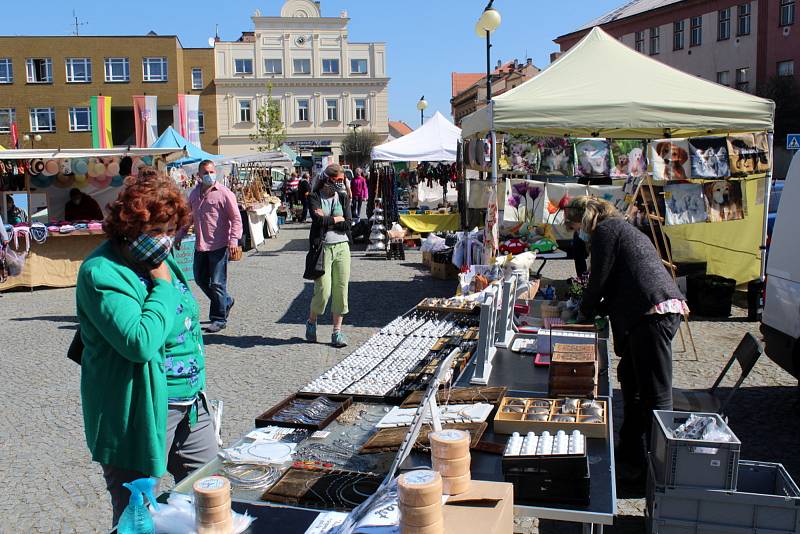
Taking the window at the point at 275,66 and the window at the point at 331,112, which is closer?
the window at the point at 275,66

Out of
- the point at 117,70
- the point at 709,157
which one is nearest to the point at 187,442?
the point at 709,157

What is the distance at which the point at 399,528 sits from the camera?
6.53ft

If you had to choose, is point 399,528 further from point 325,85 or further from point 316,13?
point 316,13

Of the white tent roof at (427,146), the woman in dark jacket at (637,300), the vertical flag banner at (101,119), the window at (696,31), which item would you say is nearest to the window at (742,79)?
the window at (696,31)

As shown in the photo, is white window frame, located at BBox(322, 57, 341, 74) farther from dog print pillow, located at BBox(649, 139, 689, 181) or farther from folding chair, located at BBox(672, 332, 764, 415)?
folding chair, located at BBox(672, 332, 764, 415)

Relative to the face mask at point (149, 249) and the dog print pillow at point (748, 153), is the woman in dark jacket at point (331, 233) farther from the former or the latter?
the dog print pillow at point (748, 153)

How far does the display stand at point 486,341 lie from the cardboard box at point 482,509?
142cm

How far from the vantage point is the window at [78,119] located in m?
52.3

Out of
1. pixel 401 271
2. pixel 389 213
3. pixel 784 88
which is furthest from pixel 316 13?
pixel 401 271

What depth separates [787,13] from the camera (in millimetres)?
35344

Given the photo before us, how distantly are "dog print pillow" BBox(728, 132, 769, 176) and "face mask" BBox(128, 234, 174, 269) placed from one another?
773 centimetres

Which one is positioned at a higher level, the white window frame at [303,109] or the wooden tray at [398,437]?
the white window frame at [303,109]

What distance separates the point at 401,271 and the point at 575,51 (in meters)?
5.14

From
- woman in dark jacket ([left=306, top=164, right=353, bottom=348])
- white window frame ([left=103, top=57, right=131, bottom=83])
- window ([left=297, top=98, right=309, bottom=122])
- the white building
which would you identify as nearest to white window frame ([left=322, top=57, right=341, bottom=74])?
the white building
